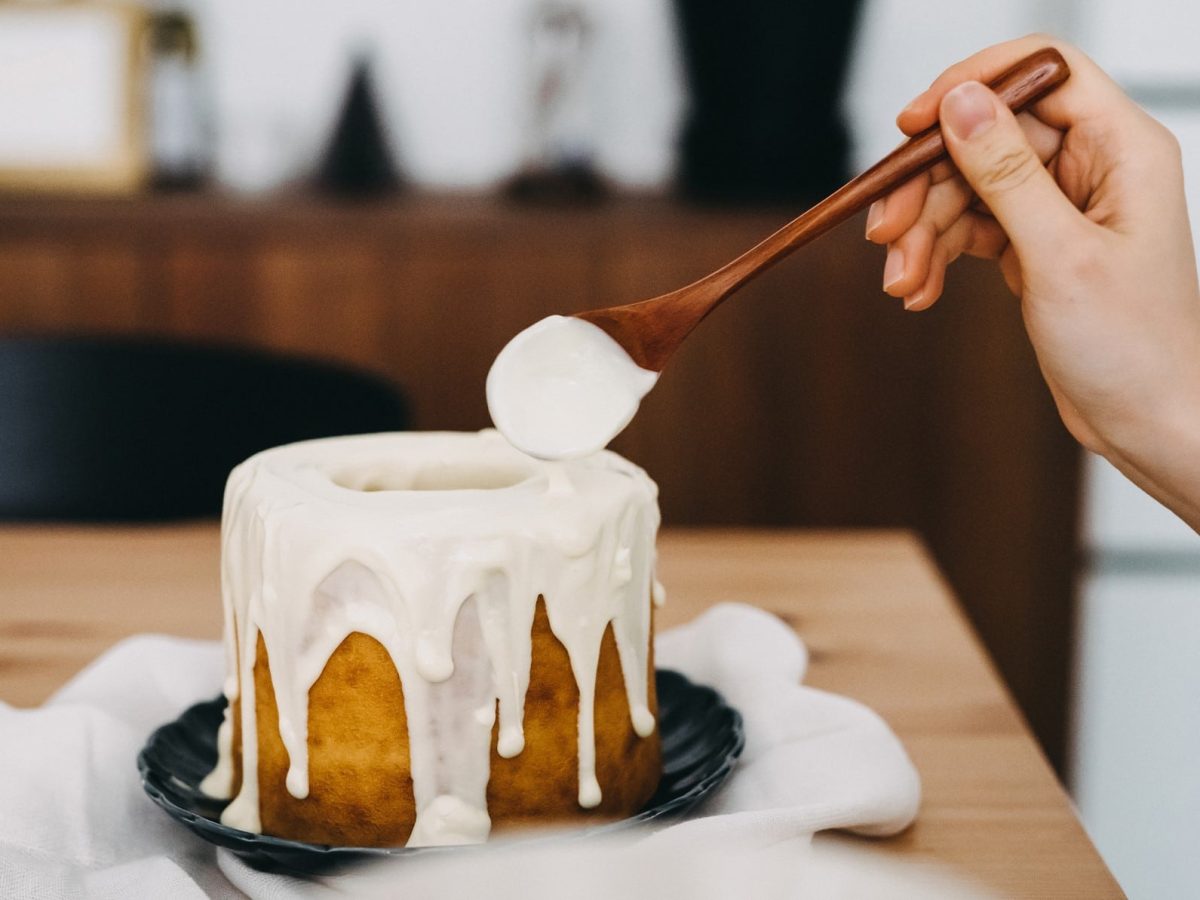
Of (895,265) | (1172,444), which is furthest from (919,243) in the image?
(1172,444)

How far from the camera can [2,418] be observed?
1427mm

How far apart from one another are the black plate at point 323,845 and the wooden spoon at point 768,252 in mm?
210

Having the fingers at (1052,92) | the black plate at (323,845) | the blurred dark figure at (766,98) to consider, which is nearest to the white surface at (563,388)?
the black plate at (323,845)

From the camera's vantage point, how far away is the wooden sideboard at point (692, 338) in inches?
75.9

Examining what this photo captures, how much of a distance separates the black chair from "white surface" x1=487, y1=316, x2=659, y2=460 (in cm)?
80

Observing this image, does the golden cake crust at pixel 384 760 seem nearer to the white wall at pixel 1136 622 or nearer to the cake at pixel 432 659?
the cake at pixel 432 659

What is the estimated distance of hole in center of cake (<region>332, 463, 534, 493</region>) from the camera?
0.69m

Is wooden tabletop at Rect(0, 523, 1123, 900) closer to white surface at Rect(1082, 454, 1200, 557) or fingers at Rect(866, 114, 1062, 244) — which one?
fingers at Rect(866, 114, 1062, 244)

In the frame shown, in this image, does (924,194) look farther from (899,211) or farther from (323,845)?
(323,845)

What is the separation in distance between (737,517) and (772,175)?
24.2 inches

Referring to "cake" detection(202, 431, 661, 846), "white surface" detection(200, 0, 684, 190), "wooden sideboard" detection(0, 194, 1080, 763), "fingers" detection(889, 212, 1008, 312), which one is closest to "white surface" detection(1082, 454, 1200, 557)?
"wooden sideboard" detection(0, 194, 1080, 763)

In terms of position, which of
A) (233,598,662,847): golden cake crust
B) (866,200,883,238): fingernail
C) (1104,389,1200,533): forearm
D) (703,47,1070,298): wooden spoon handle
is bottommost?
(233,598,662,847): golden cake crust

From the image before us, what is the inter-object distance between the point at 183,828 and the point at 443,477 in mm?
238

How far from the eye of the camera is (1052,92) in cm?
85
